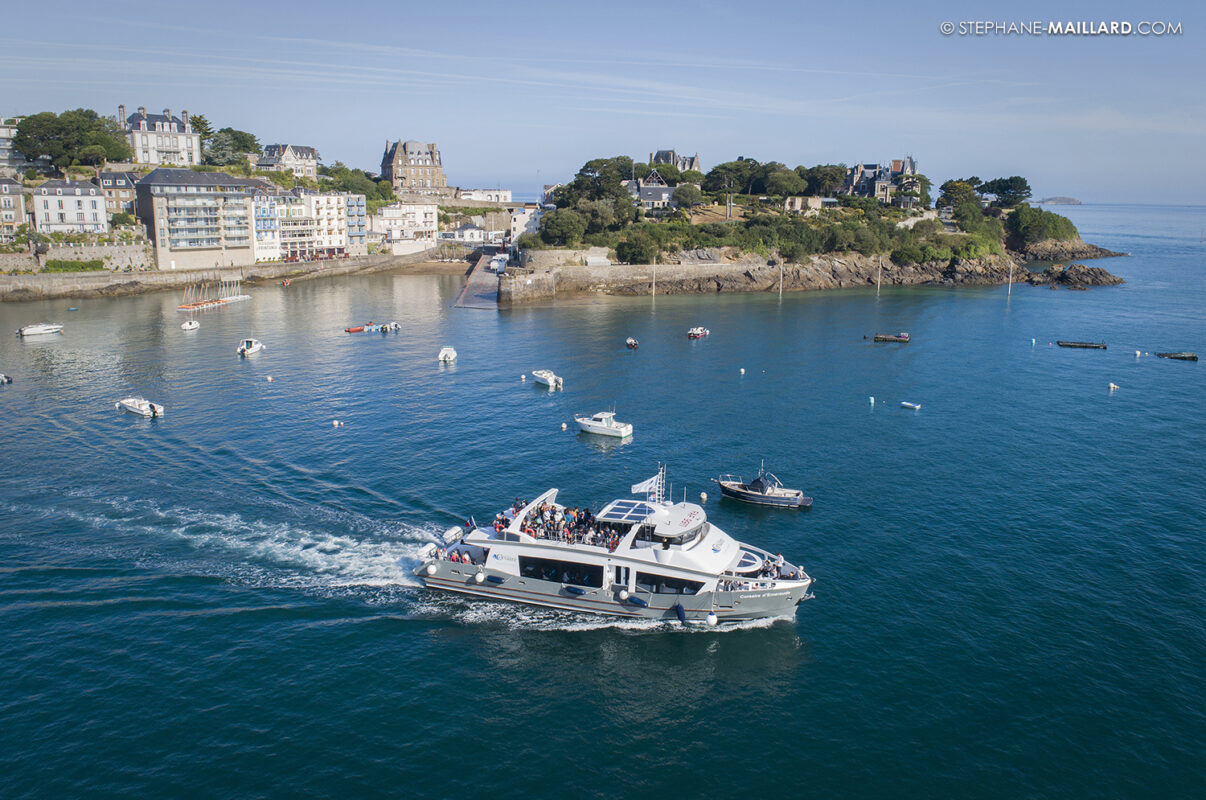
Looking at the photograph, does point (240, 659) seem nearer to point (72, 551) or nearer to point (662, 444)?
point (72, 551)

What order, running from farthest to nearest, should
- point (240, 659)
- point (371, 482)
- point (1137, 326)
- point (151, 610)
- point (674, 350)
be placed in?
1. point (1137, 326)
2. point (674, 350)
3. point (371, 482)
4. point (151, 610)
5. point (240, 659)

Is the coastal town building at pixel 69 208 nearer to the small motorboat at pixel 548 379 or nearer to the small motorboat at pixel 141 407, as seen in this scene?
the small motorboat at pixel 141 407

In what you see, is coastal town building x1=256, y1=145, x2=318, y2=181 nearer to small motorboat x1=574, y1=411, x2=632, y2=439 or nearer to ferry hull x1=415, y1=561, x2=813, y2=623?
small motorboat x1=574, y1=411, x2=632, y2=439

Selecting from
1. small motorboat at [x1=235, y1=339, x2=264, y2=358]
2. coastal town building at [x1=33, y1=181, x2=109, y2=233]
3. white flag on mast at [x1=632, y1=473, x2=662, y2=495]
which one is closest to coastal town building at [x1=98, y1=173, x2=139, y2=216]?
coastal town building at [x1=33, y1=181, x2=109, y2=233]

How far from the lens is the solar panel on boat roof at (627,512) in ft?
97.7

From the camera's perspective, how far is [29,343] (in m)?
73.6

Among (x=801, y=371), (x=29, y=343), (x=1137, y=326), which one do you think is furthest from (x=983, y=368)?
(x=29, y=343)

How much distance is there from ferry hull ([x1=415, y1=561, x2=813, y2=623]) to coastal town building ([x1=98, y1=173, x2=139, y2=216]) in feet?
368

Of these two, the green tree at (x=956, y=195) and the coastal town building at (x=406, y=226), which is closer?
the coastal town building at (x=406, y=226)

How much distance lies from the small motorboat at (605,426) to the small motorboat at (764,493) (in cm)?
962

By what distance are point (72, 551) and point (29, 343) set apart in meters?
55.1

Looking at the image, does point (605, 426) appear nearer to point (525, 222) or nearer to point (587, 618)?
point (587, 618)

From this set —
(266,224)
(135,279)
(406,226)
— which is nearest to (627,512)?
Answer: (135,279)

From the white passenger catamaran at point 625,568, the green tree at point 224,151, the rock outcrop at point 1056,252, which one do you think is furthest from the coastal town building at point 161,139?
the rock outcrop at point 1056,252
